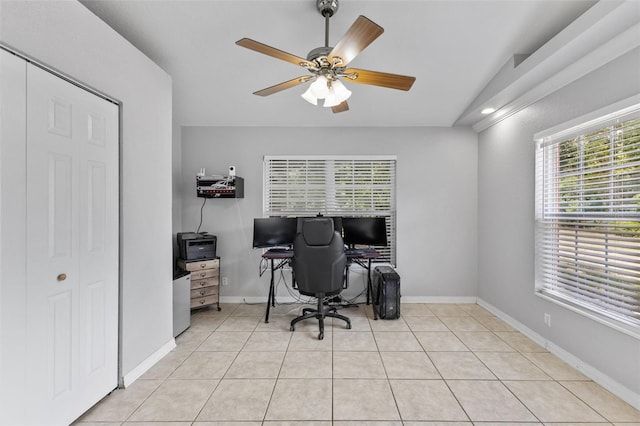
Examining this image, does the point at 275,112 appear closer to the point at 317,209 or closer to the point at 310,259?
the point at 317,209

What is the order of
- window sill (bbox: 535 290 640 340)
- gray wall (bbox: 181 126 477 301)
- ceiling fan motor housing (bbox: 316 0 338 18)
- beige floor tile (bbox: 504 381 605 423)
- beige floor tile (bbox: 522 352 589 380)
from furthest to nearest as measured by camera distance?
gray wall (bbox: 181 126 477 301), beige floor tile (bbox: 522 352 589 380), ceiling fan motor housing (bbox: 316 0 338 18), window sill (bbox: 535 290 640 340), beige floor tile (bbox: 504 381 605 423)

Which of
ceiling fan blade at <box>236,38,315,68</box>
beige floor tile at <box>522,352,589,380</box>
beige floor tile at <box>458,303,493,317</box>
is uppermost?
ceiling fan blade at <box>236,38,315,68</box>

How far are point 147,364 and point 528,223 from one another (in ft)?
12.5

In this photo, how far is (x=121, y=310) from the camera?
6.57 ft

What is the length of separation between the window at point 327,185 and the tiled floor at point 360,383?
159 centimetres

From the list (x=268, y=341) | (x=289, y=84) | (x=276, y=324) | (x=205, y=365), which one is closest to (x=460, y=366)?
(x=268, y=341)

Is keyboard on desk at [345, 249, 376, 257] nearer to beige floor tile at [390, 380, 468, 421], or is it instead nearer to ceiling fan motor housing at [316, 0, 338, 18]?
beige floor tile at [390, 380, 468, 421]

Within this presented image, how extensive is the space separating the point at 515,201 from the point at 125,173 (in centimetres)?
376

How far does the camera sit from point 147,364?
224cm

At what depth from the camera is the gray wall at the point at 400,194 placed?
386 centimetres

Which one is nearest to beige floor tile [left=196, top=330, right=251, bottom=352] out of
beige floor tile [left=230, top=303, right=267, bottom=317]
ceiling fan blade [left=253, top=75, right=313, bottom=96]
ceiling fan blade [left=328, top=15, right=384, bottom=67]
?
beige floor tile [left=230, top=303, right=267, bottom=317]

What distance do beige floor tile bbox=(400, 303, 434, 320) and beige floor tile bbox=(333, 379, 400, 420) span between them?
58.0 inches

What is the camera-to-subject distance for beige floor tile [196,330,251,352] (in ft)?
8.63

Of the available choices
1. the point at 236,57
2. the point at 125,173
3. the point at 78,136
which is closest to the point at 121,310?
the point at 125,173
